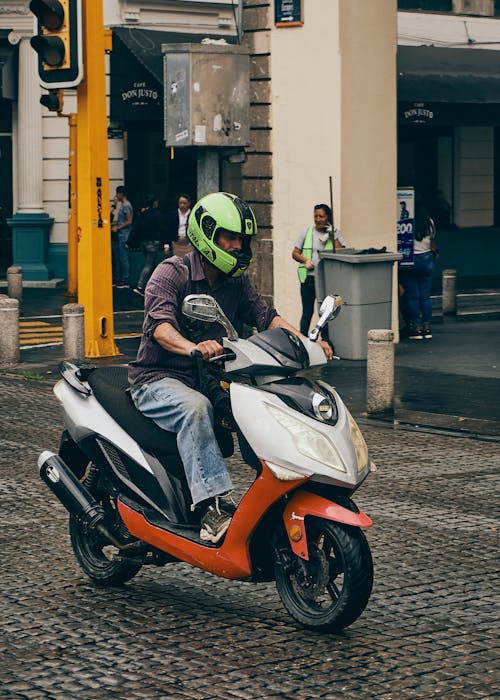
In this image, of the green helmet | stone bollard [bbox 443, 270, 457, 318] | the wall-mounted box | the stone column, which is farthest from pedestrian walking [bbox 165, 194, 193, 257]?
the green helmet

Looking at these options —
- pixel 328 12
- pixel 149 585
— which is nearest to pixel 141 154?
pixel 328 12

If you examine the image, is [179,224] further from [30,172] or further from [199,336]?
[199,336]

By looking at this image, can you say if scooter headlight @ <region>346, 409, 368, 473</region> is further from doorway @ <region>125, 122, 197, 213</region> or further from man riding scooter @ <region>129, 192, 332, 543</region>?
doorway @ <region>125, 122, 197, 213</region>

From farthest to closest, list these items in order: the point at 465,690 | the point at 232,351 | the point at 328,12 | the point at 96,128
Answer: the point at 328,12
the point at 96,128
the point at 232,351
the point at 465,690

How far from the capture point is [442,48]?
89.2 ft

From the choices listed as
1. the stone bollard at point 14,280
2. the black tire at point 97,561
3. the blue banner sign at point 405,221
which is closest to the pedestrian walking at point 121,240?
the stone bollard at point 14,280

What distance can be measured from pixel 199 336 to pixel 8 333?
8.96 metres

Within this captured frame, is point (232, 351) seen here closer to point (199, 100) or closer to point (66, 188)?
point (199, 100)

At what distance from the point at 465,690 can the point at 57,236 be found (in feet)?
73.9

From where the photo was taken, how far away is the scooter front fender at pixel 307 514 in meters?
5.36

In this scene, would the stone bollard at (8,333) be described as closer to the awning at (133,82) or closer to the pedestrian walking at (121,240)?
the pedestrian walking at (121,240)

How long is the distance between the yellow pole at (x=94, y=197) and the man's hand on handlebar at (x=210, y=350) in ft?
32.4


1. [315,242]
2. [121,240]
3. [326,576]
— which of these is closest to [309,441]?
[326,576]

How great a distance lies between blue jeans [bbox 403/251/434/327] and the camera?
1725 cm
